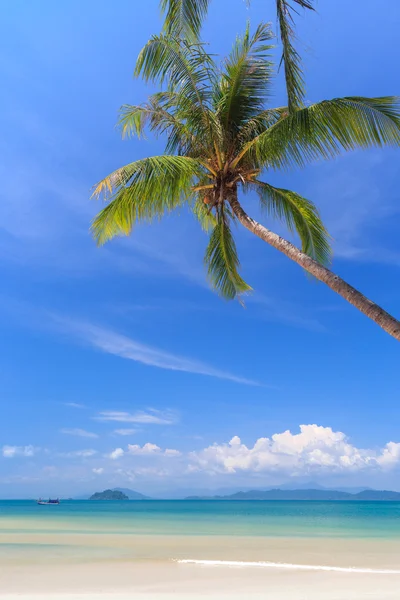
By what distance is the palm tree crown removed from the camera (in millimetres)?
8141

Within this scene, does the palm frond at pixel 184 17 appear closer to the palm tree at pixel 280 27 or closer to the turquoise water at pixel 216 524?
the palm tree at pixel 280 27

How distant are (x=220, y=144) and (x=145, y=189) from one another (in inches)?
55.4

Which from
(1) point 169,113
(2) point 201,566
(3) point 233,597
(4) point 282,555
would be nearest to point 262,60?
(1) point 169,113

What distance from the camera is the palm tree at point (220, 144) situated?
790cm

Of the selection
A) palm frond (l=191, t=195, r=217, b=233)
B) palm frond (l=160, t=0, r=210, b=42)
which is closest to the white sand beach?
palm frond (l=191, t=195, r=217, b=233)

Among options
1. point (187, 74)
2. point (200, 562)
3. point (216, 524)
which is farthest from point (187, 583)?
point (216, 524)

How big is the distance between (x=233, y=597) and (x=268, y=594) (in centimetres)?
57

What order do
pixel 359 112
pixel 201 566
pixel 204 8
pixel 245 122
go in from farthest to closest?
pixel 201 566, pixel 245 122, pixel 204 8, pixel 359 112

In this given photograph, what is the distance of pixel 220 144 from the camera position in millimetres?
8758

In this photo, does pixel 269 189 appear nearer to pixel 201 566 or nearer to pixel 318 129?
pixel 318 129

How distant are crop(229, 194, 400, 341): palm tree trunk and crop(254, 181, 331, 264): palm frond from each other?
3.37 ft

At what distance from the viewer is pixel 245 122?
9.21 meters

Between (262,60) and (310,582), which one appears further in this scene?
(310,582)

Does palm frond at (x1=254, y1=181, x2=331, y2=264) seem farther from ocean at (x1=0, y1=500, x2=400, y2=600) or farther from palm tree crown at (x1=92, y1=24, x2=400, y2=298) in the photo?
ocean at (x1=0, y1=500, x2=400, y2=600)
